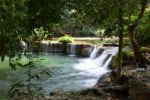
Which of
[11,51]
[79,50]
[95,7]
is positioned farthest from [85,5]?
[79,50]

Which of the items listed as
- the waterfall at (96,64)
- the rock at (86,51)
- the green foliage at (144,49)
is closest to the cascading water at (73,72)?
the waterfall at (96,64)

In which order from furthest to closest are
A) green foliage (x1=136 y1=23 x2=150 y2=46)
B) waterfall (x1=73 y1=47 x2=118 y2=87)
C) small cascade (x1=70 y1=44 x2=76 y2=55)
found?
small cascade (x1=70 y1=44 x2=76 y2=55)
waterfall (x1=73 y1=47 x2=118 y2=87)
green foliage (x1=136 y1=23 x2=150 y2=46)

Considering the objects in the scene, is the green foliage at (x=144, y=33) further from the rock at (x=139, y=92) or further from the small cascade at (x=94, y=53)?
the rock at (x=139, y=92)

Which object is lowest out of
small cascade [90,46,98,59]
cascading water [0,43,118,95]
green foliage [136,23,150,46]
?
cascading water [0,43,118,95]

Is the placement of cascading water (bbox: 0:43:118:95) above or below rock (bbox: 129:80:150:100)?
below

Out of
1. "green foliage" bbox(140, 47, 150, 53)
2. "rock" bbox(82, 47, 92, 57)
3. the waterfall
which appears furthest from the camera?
"rock" bbox(82, 47, 92, 57)

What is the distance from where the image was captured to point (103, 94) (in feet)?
29.5

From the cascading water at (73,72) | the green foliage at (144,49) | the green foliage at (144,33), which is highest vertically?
the green foliage at (144,33)

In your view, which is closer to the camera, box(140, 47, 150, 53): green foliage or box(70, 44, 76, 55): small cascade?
box(140, 47, 150, 53): green foliage

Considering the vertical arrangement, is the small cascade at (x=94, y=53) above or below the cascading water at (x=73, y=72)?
above

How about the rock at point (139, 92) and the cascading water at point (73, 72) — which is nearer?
the rock at point (139, 92)

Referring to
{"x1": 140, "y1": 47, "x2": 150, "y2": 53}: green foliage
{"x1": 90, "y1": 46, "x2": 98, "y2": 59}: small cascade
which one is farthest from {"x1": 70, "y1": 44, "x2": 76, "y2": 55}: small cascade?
{"x1": 140, "y1": 47, "x2": 150, "y2": 53}: green foliage

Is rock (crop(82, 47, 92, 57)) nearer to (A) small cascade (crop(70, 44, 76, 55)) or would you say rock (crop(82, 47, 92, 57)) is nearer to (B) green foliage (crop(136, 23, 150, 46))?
(A) small cascade (crop(70, 44, 76, 55))

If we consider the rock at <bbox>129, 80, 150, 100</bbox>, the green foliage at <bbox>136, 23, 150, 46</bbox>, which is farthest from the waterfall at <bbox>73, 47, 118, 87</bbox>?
the rock at <bbox>129, 80, 150, 100</bbox>
